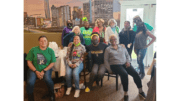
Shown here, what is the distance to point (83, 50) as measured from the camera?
1726 millimetres

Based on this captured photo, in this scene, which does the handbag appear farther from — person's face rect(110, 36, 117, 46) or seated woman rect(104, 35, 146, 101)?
person's face rect(110, 36, 117, 46)

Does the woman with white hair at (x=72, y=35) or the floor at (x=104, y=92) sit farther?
the woman with white hair at (x=72, y=35)

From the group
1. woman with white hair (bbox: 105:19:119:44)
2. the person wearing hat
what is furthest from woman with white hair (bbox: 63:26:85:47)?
woman with white hair (bbox: 105:19:119:44)

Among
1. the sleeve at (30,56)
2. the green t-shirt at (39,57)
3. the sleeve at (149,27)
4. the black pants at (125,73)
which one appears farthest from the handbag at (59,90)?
the sleeve at (149,27)

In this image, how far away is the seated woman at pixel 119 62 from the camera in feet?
5.36

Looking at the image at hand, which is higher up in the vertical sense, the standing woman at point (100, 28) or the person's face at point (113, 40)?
the standing woman at point (100, 28)

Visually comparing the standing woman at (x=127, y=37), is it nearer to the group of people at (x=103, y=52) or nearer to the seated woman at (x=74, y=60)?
the group of people at (x=103, y=52)

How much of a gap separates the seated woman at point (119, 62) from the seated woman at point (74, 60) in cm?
35

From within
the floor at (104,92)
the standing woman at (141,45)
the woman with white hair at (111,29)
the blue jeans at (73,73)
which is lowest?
the floor at (104,92)
